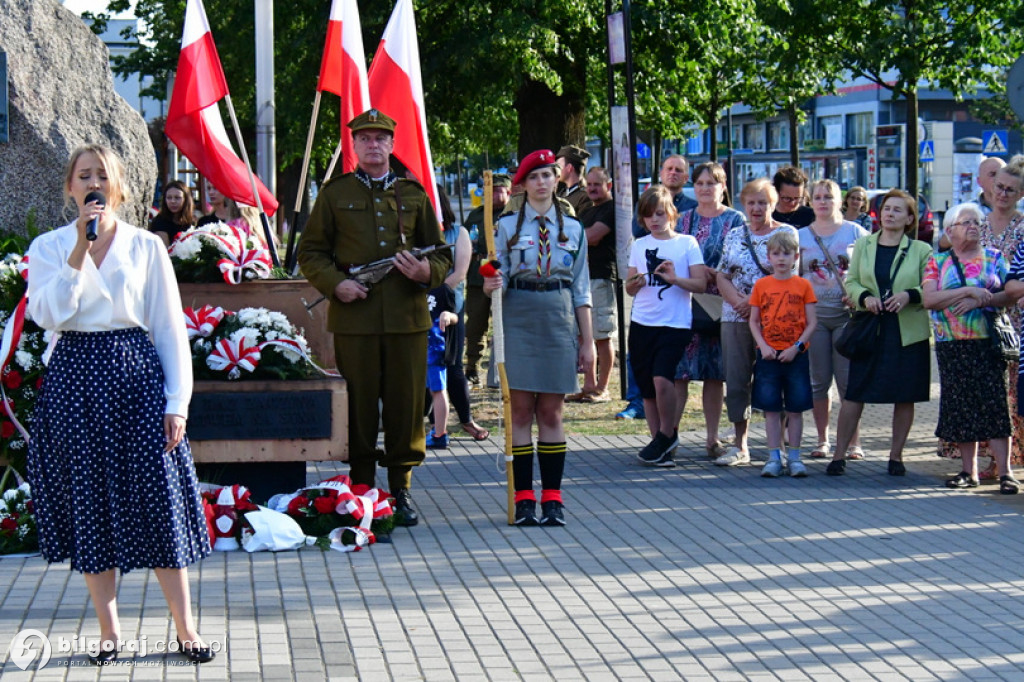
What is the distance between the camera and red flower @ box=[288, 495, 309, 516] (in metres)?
7.19

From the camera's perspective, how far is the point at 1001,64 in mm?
22297

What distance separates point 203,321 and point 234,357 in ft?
1.01

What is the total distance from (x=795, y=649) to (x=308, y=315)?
391 centimetres

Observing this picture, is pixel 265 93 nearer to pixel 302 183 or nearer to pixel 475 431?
pixel 302 183

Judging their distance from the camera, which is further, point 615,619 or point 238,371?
point 238,371

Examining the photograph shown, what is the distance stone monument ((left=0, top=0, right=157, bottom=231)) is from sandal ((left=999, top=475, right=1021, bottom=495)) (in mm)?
5530

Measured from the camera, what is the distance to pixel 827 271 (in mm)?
9602

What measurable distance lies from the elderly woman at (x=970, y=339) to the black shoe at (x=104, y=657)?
5.35m

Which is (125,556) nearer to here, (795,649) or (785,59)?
(795,649)

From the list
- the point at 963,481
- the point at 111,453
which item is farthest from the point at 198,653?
the point at 963,481

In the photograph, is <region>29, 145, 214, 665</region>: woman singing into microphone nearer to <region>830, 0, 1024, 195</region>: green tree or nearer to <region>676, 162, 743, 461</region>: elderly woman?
<region>676, 162, 743, 461</region>: elderly woman

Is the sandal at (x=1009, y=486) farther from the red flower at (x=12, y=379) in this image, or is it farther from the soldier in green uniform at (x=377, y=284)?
the red flower at (x=12, y=379)

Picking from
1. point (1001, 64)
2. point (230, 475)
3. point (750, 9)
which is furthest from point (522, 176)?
point (1001, 64)

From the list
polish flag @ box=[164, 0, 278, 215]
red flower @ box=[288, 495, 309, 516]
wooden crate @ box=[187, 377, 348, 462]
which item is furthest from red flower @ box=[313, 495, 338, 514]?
polish flag @ box=[164, 0, 278, 215]
